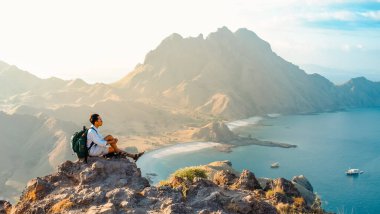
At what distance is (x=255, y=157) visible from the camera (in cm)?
14900

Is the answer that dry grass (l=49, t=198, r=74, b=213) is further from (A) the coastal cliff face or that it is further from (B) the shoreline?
(B) the shoreline

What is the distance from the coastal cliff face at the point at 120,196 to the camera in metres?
10.2

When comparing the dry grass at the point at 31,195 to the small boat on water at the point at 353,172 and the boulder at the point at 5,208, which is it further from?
the small boat on water at the point at 353,172

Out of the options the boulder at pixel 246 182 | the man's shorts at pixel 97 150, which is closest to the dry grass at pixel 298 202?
the boulder at pixel 246 182

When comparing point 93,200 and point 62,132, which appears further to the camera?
point 62,132

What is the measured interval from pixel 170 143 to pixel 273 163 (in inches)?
1909

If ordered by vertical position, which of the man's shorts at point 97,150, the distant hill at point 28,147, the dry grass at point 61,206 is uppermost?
the man's shorts at point 97,150

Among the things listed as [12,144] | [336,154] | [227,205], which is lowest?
[336,154]

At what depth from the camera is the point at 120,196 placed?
1048 cm

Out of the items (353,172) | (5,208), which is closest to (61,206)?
(5,208)

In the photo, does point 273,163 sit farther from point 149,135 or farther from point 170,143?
point 149,135

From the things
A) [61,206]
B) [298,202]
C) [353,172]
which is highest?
[61,206]

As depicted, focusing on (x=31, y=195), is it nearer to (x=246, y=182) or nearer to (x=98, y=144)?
(x=98, y=144)

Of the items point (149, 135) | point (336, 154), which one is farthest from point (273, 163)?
point (149, 135)
